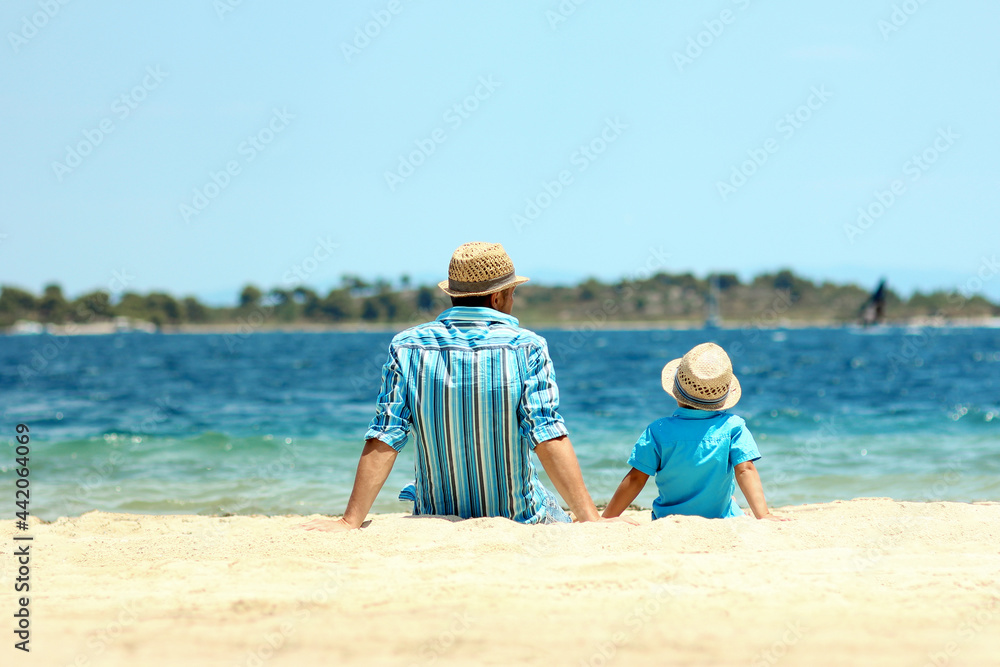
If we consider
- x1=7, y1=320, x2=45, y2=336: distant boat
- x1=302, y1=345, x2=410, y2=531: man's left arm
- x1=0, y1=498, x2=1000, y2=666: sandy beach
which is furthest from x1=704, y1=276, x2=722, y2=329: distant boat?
x1=302, y1=345, x2=410, y2=531: man's left arm

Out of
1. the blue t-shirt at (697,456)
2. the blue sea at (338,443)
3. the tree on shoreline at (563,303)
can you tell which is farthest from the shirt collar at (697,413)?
the tree on shoreline at (563,303)

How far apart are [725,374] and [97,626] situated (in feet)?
8.59

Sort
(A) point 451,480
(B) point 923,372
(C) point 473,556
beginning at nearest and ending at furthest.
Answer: (C) point 473,556
(A) point 451,480
(B) point 923,372

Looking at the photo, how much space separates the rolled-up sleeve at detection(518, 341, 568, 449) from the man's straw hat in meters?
0.33

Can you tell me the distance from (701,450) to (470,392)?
1.18 m

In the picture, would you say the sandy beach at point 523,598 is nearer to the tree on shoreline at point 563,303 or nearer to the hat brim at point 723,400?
the hat brim at point 723,400

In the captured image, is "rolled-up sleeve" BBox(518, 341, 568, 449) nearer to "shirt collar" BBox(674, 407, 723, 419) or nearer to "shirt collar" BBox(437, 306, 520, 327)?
"shirt collar" BBox(437, 306, 520, 327)

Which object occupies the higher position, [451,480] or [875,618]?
[451,480]

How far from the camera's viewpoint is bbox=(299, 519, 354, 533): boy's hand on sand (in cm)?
332

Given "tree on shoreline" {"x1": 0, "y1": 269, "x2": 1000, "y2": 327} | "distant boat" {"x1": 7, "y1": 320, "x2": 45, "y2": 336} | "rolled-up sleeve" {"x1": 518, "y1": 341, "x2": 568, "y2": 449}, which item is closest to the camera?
"rolled-up sleeve" {"x1": 518, "y1": 341, "x2": 568, "y2": 449}

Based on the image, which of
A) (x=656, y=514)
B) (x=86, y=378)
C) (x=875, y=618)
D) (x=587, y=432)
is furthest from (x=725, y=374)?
(x=86, y=378)

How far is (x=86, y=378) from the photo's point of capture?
27.1m

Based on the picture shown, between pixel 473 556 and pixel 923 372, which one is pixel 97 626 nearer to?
pixel 473 556

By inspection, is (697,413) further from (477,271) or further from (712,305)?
(712,305)
